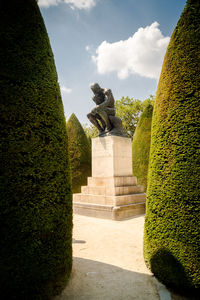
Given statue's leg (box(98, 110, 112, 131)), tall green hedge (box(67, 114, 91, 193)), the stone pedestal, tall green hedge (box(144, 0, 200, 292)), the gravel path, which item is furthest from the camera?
tall green hedge (box(67, 114, 91, 193))

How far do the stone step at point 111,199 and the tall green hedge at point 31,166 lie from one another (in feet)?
17.3

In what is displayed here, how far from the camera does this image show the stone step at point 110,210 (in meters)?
7.49

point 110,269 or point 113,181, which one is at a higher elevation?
point 113,181

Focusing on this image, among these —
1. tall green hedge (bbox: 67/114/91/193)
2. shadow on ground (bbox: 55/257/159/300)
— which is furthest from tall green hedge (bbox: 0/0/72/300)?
tall green hedge (bbox: 67/114/91/193)

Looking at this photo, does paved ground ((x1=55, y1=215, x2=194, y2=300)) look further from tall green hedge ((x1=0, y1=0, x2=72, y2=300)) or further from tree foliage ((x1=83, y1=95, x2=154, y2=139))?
tree foliage ((x1=83, y1=95, x2=154, y2=139))

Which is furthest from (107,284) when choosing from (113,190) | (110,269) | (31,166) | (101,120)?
(101,120)

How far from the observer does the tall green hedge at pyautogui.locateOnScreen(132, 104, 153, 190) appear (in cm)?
1324

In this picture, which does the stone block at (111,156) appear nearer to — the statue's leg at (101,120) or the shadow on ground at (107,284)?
the statue's leg at (101,120)

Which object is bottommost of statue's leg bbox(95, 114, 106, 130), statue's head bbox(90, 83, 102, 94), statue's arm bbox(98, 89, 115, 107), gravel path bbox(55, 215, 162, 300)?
gravel path bbox(55, 215, 162, 300)

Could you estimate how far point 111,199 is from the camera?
7938mm

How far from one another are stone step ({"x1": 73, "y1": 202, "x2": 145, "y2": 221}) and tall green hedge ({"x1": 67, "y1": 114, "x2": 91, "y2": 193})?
550cm

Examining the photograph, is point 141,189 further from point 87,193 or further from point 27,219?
point 27,219

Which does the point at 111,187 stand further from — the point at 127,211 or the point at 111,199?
the point at 127,211

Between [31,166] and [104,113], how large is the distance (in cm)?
754
